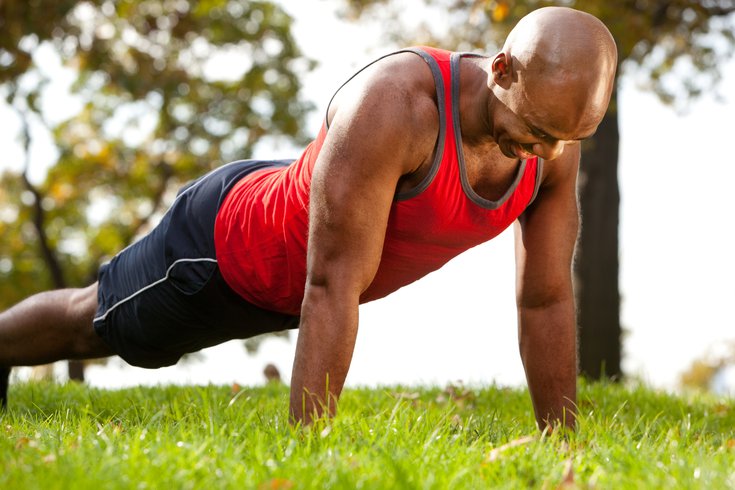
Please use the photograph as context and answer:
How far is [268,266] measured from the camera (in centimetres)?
Answer: 346

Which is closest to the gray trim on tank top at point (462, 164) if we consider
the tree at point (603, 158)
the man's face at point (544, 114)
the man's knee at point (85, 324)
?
the man's face at point (544, 114)

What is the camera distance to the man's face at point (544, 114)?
8.96 ft

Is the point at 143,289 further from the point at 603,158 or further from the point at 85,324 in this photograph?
the point at 603,158

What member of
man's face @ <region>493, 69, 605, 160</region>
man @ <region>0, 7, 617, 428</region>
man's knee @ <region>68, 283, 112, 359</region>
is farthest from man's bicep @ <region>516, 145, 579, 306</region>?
man's knee @ <region>68, 283, 112, 359</region>

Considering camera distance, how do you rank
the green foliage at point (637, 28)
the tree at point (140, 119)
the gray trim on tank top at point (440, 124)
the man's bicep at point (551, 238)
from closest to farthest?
the gray trim on tank top at point (440, 124)
the man's bicep at point (551, 238)
the green foliage at point (637, 28)
the tree at point (140, 119)

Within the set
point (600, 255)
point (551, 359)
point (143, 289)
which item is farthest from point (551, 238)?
point (600, 255)

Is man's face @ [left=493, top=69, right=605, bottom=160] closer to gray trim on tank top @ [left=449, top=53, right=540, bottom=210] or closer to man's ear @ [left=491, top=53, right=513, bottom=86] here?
man's ear @ [left=491, top=53, right=513, bottom=86]

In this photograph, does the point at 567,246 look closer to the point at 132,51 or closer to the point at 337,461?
the point at 337,461

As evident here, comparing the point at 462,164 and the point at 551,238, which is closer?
the point at 462,164

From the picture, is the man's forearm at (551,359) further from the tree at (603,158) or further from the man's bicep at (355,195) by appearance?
the tree at (603,158)

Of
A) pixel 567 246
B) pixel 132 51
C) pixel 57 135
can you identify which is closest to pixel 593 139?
pixel 567 246

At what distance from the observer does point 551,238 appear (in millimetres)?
3531

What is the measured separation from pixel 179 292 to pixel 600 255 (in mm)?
6800

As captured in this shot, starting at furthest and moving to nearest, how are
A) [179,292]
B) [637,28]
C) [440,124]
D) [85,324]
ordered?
1. [637,28]
2. [85,324]
3. [179,292]
4. [440,124]
